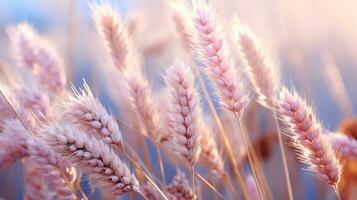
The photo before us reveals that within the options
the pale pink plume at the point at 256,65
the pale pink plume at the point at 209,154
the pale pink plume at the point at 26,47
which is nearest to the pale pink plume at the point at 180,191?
the pale pink plume at the point at 209,154

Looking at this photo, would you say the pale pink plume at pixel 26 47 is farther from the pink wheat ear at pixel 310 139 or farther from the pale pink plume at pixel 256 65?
the pink wheat ear at pixel 310 139

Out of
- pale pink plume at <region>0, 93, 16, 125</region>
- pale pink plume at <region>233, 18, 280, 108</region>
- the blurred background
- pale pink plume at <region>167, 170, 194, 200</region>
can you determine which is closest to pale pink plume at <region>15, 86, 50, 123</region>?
pale pink plume at <region>0, 93, 16, 125</region>

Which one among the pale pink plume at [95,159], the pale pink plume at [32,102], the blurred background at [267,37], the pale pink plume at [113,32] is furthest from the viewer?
the blurred background at [267,37]

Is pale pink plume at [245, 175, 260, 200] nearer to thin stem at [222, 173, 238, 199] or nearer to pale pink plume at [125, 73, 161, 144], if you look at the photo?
thin stem at [222, 173, 238, 199]

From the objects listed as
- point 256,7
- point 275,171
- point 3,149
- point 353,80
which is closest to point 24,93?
point 3,149

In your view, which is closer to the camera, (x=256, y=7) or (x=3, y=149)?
(x=3, y=149)

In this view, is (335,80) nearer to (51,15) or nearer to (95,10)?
(95,10)
